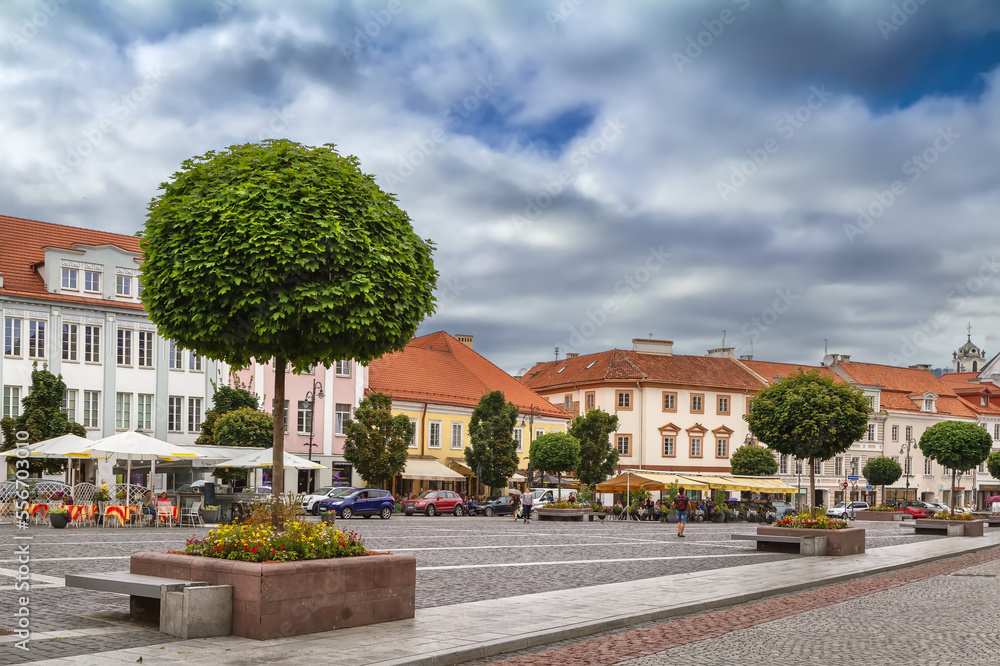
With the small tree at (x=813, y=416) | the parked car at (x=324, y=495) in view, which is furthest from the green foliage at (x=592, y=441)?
the small tree at (x=813, y=416)

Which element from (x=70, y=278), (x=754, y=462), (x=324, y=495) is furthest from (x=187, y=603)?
(x=754, y=462)

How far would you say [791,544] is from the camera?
2481cm

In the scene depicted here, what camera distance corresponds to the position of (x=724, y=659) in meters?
10.3

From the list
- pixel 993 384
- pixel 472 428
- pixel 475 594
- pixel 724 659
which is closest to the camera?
pixel 724 659

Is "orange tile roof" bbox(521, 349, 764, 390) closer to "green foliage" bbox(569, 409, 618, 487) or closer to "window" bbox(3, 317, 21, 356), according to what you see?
"green foliage" bbox(569, 409, 618, 487)

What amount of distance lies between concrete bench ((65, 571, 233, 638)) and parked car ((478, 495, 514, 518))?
45123 millimetres

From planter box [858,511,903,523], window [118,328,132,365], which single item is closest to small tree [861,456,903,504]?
planter box [858,511,903,523]

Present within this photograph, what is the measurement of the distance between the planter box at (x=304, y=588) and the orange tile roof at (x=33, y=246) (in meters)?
40.0

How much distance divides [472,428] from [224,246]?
4831 cm

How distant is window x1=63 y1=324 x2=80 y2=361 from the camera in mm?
48188

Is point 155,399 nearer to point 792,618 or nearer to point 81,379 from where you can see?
point 81,379

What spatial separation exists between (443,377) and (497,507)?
52.2 feet

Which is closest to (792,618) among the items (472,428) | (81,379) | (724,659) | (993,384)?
(724,659)

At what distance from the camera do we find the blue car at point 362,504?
46.3 meters
